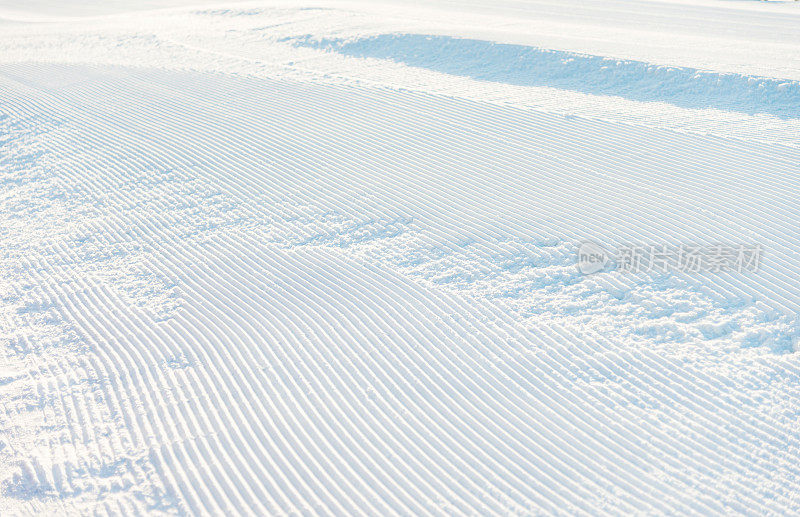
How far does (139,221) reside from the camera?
1027 centimetres

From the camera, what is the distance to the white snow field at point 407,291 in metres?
5.62

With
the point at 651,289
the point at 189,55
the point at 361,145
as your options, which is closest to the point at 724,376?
the point at 651,289

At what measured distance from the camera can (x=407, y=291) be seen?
26.3 feet

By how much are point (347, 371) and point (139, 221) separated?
498cm

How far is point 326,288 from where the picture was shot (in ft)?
27.1

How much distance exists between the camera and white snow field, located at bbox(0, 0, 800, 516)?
5625 millimetres

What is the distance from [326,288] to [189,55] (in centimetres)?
1211

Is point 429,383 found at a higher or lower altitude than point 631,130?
lower

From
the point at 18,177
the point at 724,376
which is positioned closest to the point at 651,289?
the point at 724,376

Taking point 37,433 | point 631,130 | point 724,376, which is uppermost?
point 631,130

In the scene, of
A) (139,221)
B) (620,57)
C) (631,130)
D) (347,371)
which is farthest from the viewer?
(620,57)

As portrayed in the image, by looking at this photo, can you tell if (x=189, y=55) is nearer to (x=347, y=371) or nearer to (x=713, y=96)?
(x=713, y=96)

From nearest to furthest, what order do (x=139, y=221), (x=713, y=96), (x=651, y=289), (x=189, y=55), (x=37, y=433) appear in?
1. (x=37, y=433)
2. (x=651, y=289)
3. (x=139, y=221)
4. (x=713, y=96)
5. (x=189, y=55)

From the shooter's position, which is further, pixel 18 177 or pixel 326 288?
pixel 18 177
